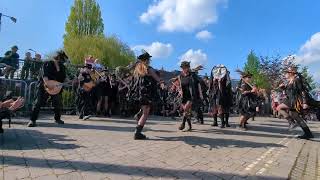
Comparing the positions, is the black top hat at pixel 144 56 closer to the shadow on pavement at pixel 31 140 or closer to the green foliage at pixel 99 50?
the shadow on pavement at pixel 31 140

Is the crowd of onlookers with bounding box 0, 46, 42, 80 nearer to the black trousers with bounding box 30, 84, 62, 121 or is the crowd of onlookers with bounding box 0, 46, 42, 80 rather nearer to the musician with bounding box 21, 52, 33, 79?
the musician with bounding box 21, 52, 33, 79

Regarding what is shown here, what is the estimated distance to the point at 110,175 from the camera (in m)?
6.05

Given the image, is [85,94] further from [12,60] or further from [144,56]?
[144,56]

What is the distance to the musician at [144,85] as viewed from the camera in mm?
9836

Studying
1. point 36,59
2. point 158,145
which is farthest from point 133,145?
point 36,59

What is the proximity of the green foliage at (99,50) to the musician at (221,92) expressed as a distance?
26680 millimetres

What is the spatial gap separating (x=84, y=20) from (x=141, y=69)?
3943cm

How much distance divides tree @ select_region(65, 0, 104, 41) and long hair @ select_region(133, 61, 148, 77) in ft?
125

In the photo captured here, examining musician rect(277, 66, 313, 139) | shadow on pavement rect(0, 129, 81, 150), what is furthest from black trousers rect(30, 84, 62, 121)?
musician rect(277, 66, 313, 139)

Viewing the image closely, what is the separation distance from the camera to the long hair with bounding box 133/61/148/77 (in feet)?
32.8

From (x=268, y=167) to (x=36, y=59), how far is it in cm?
1153

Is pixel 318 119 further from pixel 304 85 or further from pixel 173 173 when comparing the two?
pixel 173 173

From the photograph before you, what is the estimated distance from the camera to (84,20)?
48.1 metres

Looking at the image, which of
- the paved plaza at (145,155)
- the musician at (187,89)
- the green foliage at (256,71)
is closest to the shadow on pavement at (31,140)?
the paved plaza at (145,155)
